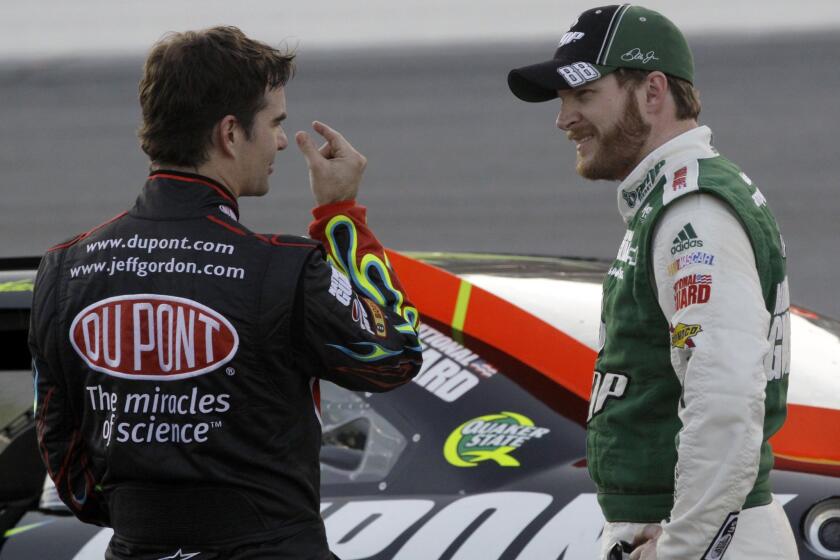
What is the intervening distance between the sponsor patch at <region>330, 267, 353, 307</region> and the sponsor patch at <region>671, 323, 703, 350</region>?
462 millimetres

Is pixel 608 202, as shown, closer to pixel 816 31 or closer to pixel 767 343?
pixel 816 31

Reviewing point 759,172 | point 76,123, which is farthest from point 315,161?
point 76,123

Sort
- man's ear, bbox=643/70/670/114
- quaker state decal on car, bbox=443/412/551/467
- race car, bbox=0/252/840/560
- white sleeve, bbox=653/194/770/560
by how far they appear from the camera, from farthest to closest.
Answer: quaker state decal on car, bbox=443/412/551/467, race car, bbox=0/252/840/560, man's ear, bbox=643/70/670/114, white sleeve, bbox=653/194/770/560

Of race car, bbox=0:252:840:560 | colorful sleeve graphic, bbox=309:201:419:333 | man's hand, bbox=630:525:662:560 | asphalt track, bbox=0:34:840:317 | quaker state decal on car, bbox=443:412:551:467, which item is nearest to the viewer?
man's hand, bbox=630:525:662:560

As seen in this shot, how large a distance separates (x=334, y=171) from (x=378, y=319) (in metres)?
0.26

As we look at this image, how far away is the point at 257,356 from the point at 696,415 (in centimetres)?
62

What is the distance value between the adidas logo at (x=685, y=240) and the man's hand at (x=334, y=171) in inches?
19.4

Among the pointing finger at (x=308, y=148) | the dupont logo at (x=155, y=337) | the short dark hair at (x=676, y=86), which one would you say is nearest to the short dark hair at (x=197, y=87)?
the pointing finger at (x=308, y=148)

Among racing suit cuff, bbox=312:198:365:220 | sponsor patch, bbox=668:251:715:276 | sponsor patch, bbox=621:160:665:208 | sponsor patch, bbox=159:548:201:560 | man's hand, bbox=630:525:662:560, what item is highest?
sponsor patch, bbox=621:160:665:208

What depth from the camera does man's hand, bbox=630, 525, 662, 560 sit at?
6.34 ft

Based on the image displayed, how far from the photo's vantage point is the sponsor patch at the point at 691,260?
1891 mm

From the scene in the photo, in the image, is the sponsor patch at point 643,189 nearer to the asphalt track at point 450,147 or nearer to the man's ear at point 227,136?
the man's ear at point 227,136

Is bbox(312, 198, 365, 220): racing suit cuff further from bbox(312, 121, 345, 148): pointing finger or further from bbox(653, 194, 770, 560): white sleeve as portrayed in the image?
bbox(653, 194, 770, 560): white sleeve

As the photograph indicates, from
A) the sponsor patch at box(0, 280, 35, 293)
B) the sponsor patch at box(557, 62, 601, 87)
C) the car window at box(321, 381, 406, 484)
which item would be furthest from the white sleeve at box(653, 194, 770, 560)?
the sponsor patch at box(0, 280, 35, 293)
